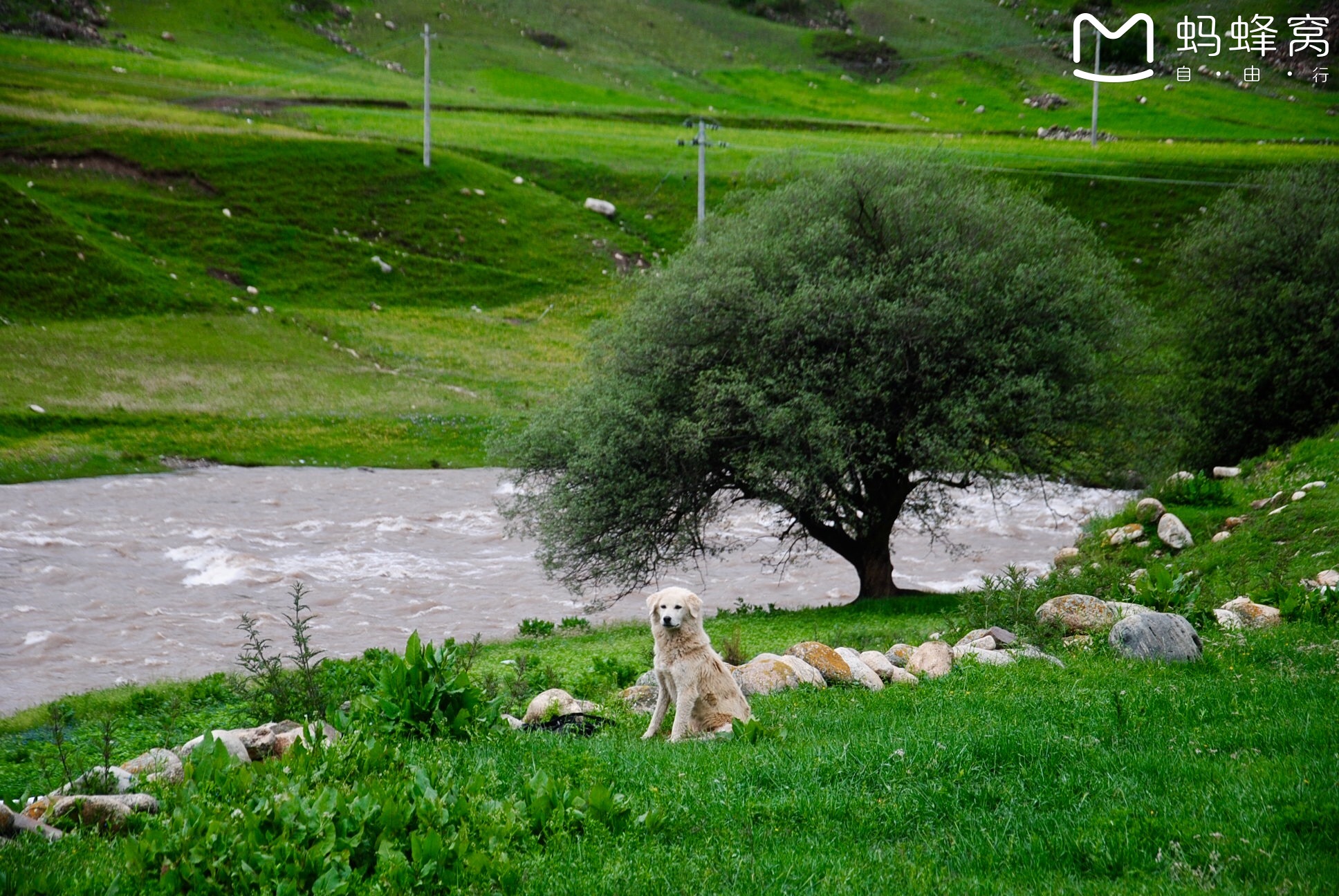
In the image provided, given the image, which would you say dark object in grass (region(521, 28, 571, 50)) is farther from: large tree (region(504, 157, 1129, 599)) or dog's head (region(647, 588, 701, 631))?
dog's head (region(647, 588, 701, 631))

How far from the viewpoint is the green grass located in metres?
5.94

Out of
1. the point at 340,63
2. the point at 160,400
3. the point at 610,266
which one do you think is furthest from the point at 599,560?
the point at 340,63

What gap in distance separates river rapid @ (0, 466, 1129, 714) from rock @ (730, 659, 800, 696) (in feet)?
33.2

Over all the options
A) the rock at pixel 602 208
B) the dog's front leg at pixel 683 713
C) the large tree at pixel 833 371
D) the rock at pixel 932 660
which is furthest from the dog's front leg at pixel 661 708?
the rock at pixel 602 208

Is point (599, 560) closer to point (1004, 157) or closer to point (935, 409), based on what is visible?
point (935, 409)

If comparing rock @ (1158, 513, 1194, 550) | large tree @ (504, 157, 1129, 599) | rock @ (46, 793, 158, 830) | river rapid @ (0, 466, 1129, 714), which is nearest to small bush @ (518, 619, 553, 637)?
river rapid @ (0, 466, 1129, 714)

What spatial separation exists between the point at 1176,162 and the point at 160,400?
223ft

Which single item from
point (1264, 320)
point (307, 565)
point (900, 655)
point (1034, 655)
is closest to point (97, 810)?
point (1034, 655)

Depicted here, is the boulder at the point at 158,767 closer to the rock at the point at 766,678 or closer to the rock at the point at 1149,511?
the rock at the point at 766,678

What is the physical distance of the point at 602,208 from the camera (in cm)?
7288

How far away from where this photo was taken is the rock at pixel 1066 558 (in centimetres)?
2380

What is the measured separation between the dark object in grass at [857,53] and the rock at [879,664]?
132484mm

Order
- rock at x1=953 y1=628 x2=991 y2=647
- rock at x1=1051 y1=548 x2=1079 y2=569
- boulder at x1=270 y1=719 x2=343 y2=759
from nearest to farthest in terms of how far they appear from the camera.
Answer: boulder at x1=270 y1=719 x2=343 y2=759
rock at x1=953 y1=628 x2=991 y2=647
rock at x1=1051 y1=548 x2=1079 y2=569

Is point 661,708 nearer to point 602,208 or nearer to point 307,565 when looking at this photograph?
point 307,565
